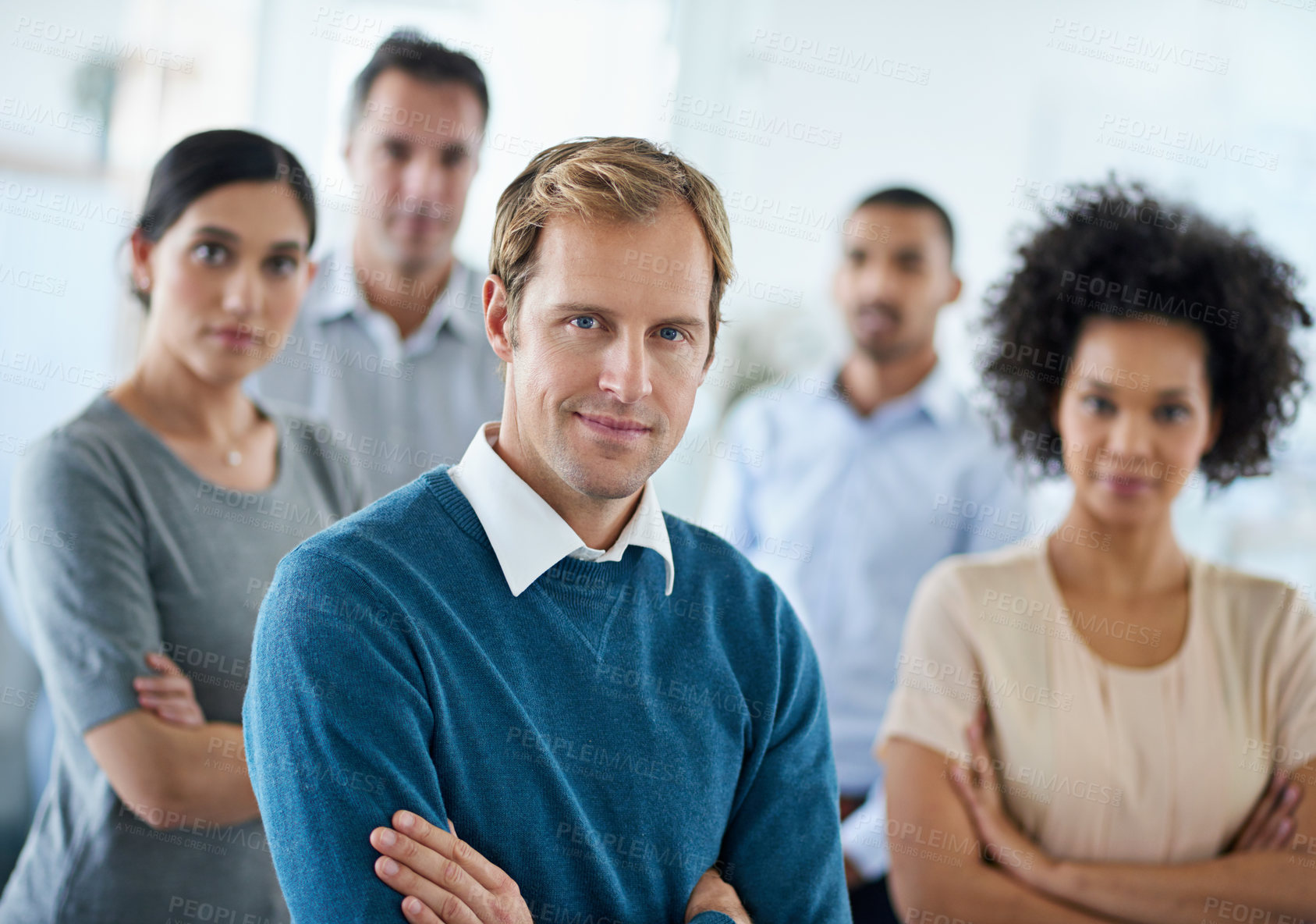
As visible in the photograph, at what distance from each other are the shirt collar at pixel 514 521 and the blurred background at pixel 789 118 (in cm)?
168

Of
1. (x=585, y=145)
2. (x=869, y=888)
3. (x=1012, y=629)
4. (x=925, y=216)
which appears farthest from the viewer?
(x=925, y=216)

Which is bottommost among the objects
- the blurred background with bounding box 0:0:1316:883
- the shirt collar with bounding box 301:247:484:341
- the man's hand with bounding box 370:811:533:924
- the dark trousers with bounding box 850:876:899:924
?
the dark trousers with bounding box 850:876:899:924

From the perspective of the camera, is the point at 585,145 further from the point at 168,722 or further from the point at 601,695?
the point at 168,722

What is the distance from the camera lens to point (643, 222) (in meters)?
1.28

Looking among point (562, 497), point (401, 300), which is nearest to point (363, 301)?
point (401, 300)

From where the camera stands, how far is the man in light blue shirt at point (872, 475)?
9.78ft

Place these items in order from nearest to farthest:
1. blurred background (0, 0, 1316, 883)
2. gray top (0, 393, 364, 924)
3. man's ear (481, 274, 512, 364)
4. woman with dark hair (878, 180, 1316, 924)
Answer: man's ear (481, 274, 512, 364) → gray top (0, 393, 364, 924) → woman with dark hair (878, 180, 1316, 924) → blurred background (0, 0, 1316, 883)

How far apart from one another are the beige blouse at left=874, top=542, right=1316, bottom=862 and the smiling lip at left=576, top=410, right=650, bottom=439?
1.04 metres

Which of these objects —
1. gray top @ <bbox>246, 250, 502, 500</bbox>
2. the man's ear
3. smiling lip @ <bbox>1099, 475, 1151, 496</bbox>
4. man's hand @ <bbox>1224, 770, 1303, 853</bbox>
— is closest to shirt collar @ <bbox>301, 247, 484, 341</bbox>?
gray top @ <bbox>246, 250, 502, 500</bbox>

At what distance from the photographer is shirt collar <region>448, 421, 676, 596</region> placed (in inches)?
49.8

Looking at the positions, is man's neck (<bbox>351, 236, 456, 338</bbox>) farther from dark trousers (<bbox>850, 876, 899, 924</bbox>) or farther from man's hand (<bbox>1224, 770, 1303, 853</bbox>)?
man's hand (<bbox>1224, 770, 1303, 853</bbox>)

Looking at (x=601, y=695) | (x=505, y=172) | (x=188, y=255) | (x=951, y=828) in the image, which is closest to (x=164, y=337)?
(x=188, y=255)

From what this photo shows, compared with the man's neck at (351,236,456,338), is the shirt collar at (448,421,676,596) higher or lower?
lower

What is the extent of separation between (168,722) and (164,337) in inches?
28.3
